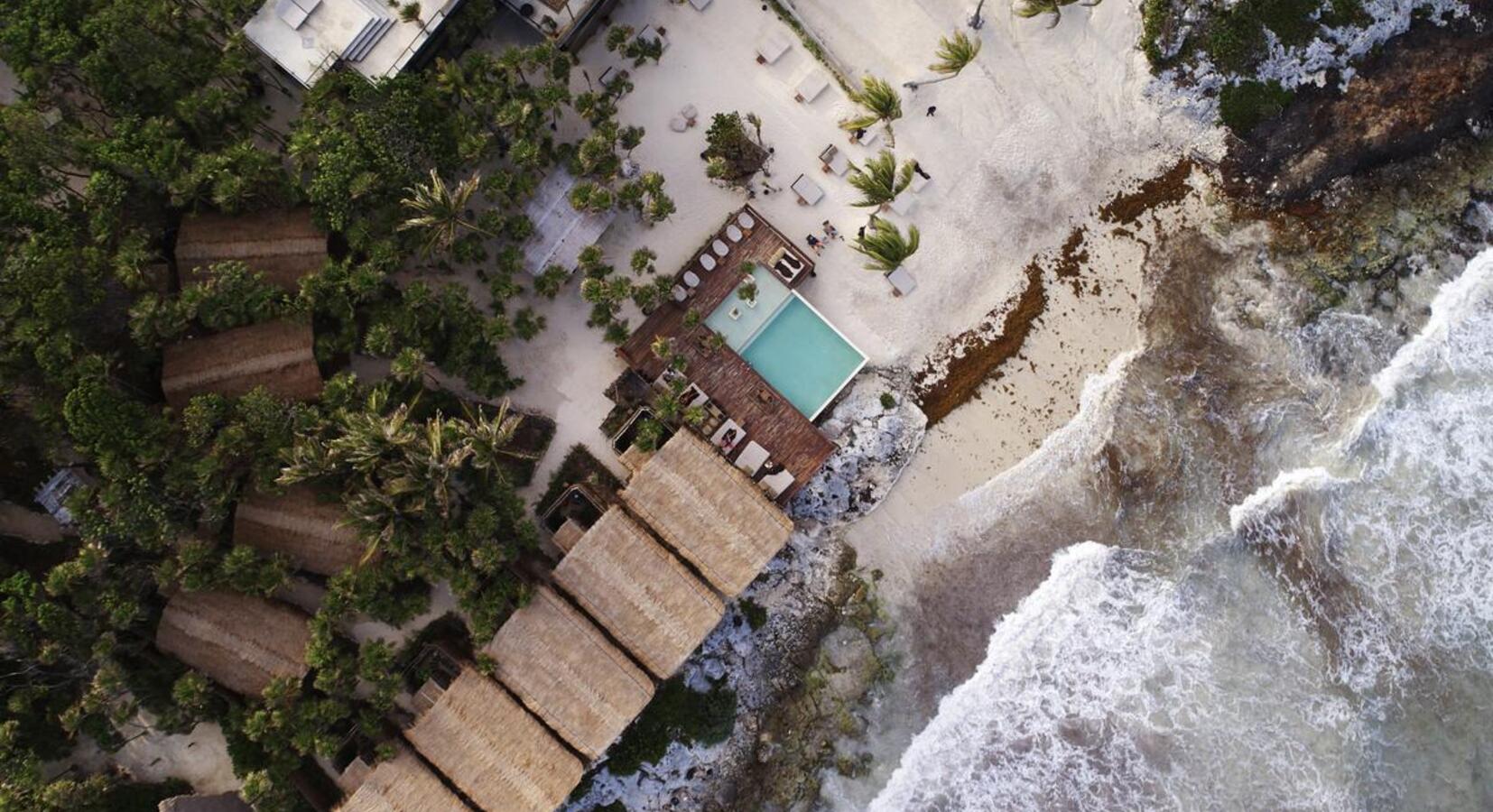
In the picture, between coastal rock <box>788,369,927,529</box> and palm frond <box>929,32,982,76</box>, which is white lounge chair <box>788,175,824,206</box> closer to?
palm frond <box>929,32,982,76</box>

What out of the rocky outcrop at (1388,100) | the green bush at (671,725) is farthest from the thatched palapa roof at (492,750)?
the rocky outcrop at (1388,100)

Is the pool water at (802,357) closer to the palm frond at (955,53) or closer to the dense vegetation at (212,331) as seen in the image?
the dense vegetation at (212,331)

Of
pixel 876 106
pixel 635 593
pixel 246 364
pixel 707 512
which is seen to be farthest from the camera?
pixel 876 106

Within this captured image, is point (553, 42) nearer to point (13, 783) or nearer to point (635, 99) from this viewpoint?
point (635, 99)

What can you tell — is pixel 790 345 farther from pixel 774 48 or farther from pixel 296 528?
pixel 296 528

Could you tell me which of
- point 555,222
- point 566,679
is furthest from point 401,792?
point 555,222

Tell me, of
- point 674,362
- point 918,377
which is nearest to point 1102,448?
point 918,377

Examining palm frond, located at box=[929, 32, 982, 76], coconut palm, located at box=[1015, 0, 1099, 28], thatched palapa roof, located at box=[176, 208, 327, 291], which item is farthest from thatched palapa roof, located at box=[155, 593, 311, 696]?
coconut palm, located at box=[1015, 0, 1099, 28]
